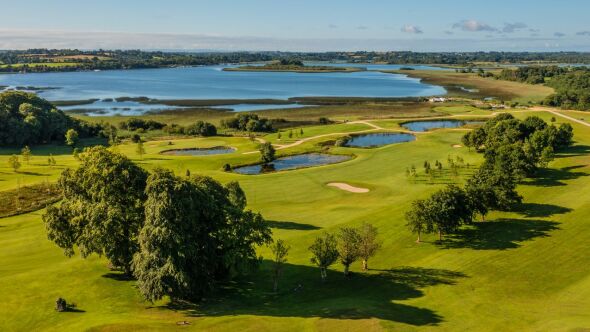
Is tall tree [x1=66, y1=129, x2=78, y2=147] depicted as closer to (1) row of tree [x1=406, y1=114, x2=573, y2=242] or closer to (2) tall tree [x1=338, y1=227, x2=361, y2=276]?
(1) row of tree [x1=406, y1=114, x2=573, y2=242]

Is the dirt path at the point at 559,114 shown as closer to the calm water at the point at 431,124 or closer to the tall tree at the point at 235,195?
the calm water at the point at 431,124

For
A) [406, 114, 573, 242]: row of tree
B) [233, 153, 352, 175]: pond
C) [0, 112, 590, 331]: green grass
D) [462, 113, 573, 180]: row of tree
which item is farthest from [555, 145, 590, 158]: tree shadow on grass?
[233, 153, 352, 175]: pond

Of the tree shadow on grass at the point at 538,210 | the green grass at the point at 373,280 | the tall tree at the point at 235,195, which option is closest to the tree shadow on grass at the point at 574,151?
the green grass at the point at 373,280

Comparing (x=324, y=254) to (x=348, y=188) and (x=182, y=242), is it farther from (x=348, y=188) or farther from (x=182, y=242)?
(x=348, y=188)

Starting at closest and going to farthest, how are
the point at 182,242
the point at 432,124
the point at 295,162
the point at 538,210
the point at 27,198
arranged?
1. the point at 182,242
2. the point at 538,210
3. the point at 27,198
4. the point at 295,162
5. the point at 432,124

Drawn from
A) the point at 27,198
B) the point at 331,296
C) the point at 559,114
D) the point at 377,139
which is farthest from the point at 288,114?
the point at 331,296

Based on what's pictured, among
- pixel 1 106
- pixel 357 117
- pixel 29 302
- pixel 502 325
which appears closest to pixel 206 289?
pixel 29 302

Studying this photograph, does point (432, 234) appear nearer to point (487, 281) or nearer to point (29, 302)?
point (487, 281)
